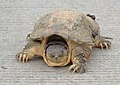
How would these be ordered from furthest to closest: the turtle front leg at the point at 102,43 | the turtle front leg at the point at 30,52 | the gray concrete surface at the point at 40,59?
the turtle front leg at the point at 102,43
the turtle front leg at the point at 30,52
the gray concrete surface at the point at 40,59

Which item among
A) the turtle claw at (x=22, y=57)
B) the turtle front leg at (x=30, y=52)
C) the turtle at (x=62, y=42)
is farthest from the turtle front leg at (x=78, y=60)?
the turtle claw at (x=22, y=57)

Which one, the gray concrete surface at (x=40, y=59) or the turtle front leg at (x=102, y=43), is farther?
the turtle front leg at (x=102, y=43)

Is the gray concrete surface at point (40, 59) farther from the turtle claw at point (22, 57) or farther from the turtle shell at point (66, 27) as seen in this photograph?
the turtle shell at point (66, 27)

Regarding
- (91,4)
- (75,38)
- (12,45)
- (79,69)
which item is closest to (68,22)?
(75,38)

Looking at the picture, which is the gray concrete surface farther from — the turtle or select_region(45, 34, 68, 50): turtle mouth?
select_region(45, 34, 68, 50): turtle mouth

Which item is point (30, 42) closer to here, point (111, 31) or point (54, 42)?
point (54, 42)

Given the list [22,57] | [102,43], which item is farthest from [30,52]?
[102,43]
